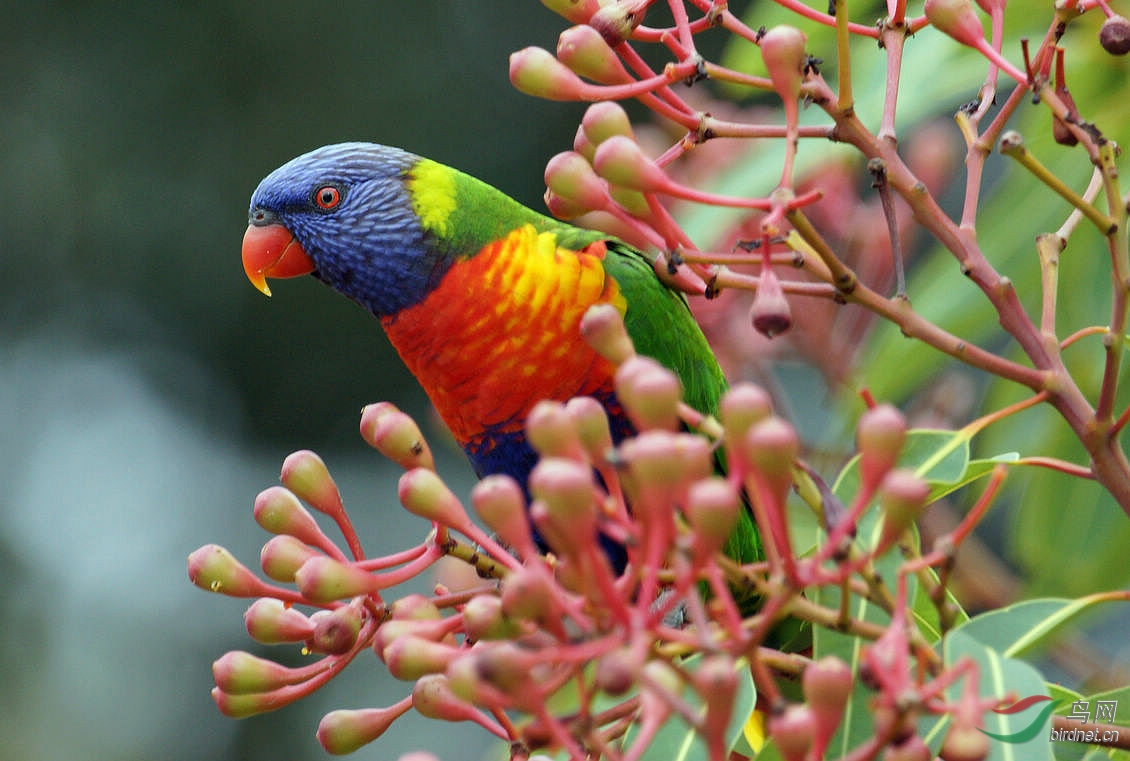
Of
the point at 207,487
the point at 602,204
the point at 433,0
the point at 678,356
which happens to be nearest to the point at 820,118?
the point at 678,356

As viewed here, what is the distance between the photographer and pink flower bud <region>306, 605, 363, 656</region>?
0.92 metres

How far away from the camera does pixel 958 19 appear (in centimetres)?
87

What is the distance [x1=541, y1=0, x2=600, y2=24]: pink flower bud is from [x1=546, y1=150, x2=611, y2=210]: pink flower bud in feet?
0.46

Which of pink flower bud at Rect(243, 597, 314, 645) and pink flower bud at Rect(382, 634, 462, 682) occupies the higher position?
pink flower bud at Rect(382, 634, 462, 682)

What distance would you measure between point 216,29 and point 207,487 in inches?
68.2

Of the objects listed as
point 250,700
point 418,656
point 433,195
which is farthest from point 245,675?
point 433,195

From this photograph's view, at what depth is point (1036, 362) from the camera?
86 cm

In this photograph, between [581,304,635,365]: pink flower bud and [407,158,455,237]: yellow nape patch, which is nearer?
[581,304,635,365]: pink flower bud

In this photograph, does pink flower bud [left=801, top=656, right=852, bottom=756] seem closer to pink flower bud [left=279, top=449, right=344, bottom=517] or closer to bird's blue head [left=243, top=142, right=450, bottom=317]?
pink flower bud [left=279, top=449, right=344, bottom=517]

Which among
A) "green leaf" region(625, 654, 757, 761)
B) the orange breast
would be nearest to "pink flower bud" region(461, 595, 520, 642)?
"green leaf" region(625, 654, 757, 761)

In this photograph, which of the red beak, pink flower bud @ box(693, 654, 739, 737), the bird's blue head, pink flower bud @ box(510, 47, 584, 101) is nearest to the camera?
pink flower bud @ box(693, 654, 739, 737)

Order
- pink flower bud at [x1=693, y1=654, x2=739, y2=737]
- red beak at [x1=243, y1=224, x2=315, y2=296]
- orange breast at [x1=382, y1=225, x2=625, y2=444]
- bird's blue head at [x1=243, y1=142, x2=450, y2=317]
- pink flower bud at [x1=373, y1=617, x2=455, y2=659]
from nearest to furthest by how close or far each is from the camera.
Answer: pink flower bud at [x1=693, y1=654, x2=739, y2=737]
pink flower bud at [x1=373, y1=617, x2=455, y2=659]
orange breast at [x1=382, y1=225, x2=625, y2=444]
bird's blue head at [x1=243, y1=142, x2=450, y2=317]
red beak at [x1=243, y1=224, x2=315, y2=296]

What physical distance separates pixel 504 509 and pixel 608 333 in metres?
0.17

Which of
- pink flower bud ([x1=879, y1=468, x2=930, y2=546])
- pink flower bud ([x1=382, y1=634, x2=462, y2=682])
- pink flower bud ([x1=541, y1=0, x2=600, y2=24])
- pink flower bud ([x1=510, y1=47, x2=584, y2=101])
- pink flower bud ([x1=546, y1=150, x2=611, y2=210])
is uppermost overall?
pink flower bud ([x1=541, y1=0, x2=600, y2=24])
